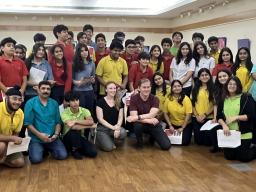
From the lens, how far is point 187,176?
3.98 meters

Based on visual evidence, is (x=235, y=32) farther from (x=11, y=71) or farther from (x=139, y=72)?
(x=11, y=71)

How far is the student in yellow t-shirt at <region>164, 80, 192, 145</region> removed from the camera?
5.45 meters

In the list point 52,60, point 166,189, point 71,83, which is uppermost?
point 52,60

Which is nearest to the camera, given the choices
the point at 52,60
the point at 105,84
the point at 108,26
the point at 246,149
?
the point at 246,149

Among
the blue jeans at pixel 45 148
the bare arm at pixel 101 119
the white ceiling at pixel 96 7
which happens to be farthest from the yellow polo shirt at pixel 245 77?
the white ceiling at pixel 96 7

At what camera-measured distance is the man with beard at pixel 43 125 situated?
455cm

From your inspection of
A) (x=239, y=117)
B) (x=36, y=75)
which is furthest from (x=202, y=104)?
(x=36, y=75)

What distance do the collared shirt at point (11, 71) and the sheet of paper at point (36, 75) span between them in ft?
0.61

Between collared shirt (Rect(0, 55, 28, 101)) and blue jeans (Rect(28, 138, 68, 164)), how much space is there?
2.82 ft

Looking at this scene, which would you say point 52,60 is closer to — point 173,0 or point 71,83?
point 71,83

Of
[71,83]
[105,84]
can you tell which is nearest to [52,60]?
[71,83]

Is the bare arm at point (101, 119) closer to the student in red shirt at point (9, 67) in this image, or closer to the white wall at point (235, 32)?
the student in red shirt at point (9, 67)

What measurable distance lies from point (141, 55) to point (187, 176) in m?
2.29

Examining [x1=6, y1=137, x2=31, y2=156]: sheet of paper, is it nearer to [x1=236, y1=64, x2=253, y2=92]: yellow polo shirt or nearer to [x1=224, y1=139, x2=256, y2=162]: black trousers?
[x1=224, y1=139, x2=256, y2=162]: black trousers
